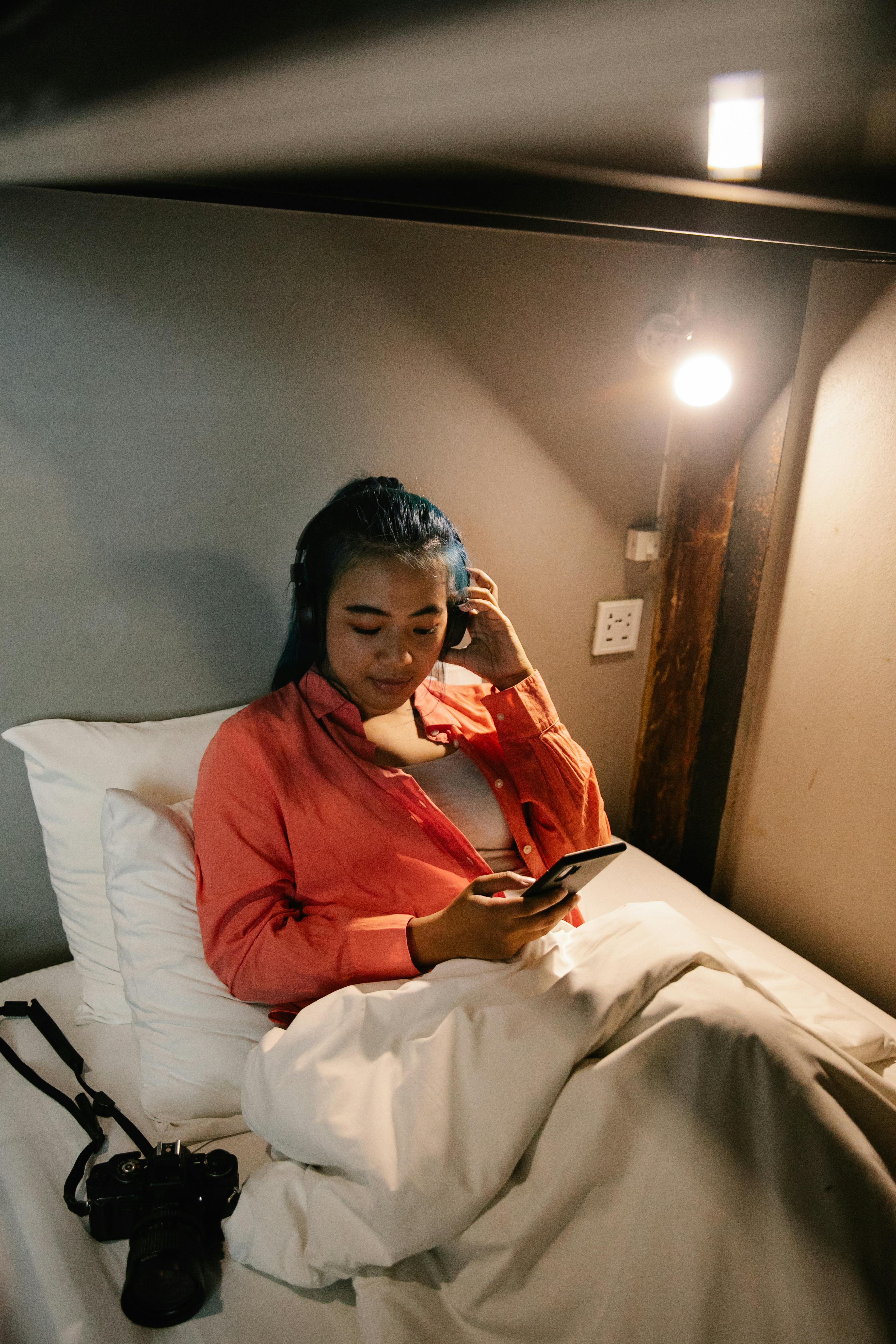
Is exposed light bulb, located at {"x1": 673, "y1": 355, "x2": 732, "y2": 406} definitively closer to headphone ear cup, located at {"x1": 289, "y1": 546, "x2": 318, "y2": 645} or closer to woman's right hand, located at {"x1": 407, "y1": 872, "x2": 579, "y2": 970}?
headphone ear cup, located at {"x1": 289, "y1": 546, "x2": 318, "y2": 645}

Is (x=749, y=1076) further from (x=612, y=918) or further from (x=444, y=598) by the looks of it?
(x=444, y=598)

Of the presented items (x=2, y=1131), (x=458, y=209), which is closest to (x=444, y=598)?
(x=458, y=209)

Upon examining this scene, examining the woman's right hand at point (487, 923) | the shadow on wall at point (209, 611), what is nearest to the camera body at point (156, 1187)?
the woman's right hand at point (487, 923)

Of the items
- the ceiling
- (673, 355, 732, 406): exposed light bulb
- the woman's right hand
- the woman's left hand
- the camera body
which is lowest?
the camera body

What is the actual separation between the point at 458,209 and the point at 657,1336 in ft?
2.87

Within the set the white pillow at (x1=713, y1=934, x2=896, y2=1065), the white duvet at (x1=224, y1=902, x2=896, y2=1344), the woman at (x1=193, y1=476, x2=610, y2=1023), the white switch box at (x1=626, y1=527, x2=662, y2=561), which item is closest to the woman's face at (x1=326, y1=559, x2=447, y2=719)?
the woman at (x1=193, y1=476, x2=610, y2=1023)

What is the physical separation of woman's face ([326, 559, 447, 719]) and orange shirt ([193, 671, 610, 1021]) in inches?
2.2

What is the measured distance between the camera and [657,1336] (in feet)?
2.01

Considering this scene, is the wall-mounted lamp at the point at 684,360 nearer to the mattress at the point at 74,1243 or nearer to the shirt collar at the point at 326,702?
the shirt collar at the point at 326,702

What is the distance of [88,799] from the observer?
112cm

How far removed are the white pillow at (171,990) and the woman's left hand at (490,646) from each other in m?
0.54

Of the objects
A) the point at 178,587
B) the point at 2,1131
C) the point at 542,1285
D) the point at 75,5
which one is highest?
the point at 75,5

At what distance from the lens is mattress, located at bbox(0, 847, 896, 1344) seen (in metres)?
0.70

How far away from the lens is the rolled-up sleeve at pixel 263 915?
3.01ft
